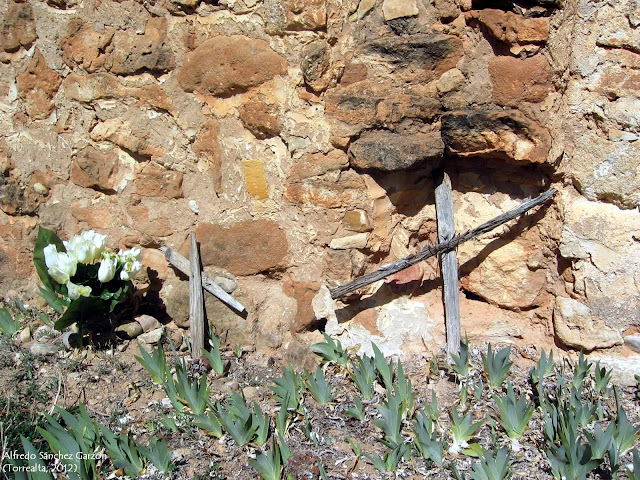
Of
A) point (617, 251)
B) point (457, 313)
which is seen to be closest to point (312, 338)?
point (457, 313)

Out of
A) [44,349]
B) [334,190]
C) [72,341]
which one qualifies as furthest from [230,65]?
[44,349]

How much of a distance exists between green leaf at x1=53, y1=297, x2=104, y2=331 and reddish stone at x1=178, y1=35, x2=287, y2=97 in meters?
1.16

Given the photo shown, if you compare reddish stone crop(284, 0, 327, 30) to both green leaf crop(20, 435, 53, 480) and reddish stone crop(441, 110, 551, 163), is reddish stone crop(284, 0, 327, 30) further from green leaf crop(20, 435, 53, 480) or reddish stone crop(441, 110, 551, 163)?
green leaf crop(20, 435, 53, 480)

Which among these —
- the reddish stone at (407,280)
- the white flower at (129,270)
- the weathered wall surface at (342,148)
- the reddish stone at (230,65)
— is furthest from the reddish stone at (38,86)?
the reddish stone at (407,280)

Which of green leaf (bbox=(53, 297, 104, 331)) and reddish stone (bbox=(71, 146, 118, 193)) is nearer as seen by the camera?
green leaf (bbox=(53, 297, 104, 331))

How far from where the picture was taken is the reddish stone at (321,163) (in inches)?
117

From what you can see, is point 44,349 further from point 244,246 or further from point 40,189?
point 244,246

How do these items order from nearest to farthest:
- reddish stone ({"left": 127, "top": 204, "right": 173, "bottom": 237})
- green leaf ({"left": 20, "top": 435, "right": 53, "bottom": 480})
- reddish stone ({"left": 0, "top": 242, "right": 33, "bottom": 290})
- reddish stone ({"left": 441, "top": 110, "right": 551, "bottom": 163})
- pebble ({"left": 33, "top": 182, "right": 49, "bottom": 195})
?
green leaf ({"left": 20, "top": 435, "right": 53, "bottom": 480})
reddish stone ({"left": 441, "top": 110, "right": 551, "bottom": 163})
reddish stone ({"left": 127, "top": 204, "right": 173, "bottom": 237})
pebble ({"left": 33, "top": 182, "right": 49, "bottom": 195})
reddish stone ({"left": 0, "top": 242, "right": 33, "bottom": 290})

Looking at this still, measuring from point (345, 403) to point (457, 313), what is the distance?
746 millimetres

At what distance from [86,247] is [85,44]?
3.38 feet

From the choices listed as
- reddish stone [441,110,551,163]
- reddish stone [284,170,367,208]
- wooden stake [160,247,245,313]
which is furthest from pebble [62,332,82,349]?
reddish stone [441,110,551,163]

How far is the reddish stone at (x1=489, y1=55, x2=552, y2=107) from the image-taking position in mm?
2771

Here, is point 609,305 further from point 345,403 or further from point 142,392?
point 142,392

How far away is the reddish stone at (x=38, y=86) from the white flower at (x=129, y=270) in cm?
97
